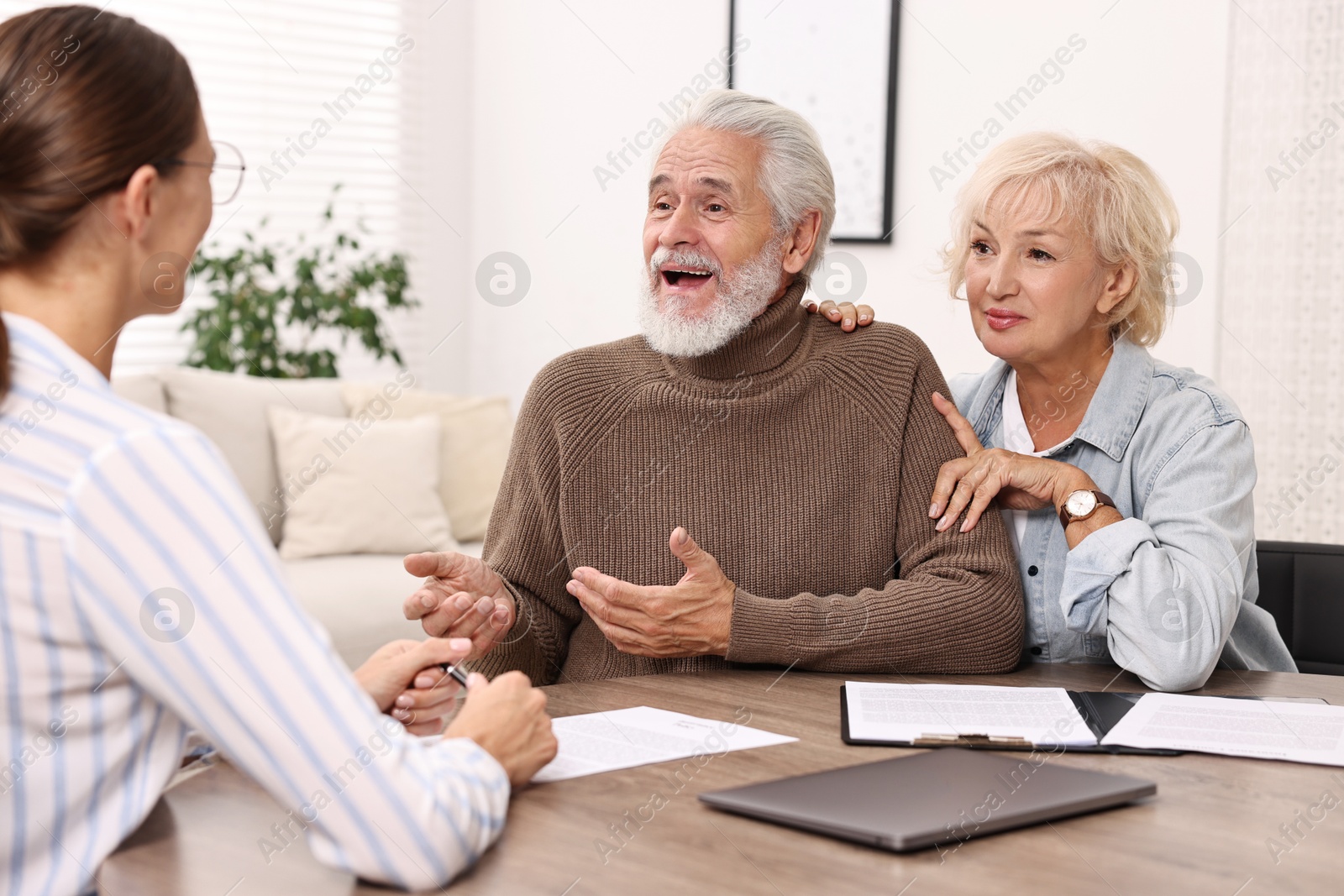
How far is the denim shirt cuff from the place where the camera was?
167 cm

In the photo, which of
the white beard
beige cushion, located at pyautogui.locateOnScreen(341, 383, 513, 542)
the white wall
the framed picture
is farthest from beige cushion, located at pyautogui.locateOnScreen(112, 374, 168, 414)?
the white beard

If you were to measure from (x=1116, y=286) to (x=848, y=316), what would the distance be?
418 millimetres

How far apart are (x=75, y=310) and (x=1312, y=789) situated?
119 cm

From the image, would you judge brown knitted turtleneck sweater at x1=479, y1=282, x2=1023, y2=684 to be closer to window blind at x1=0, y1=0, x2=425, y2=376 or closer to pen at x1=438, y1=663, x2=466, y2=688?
pen at x1=438, y1=663, x2=466, y2=688

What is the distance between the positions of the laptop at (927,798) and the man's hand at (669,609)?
0.48 meters

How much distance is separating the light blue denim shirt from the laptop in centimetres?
50

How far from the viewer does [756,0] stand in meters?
4.26

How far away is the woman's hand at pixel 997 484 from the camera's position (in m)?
1.78

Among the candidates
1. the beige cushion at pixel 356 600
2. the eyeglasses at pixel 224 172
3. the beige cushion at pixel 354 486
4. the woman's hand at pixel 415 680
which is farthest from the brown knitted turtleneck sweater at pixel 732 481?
the beige cushion at pixel 354 486

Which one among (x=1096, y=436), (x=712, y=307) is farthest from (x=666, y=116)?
(x=1096, y=436)

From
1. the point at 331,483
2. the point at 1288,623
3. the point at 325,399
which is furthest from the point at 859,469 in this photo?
the point at 325,399

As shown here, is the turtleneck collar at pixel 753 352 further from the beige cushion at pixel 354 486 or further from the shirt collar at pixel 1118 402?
the beige cushion at pixel 354 486

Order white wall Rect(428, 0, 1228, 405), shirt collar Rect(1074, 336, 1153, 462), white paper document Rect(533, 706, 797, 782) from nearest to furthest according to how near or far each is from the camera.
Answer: white paper document Rect(533, 706, 797, 782), shirt collar Rect(1074, 336, 1153, 462), white wall Rect(428, 0, 1228, 405)

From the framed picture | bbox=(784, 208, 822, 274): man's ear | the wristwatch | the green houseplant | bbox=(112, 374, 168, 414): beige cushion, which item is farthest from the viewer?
the green houseplant
